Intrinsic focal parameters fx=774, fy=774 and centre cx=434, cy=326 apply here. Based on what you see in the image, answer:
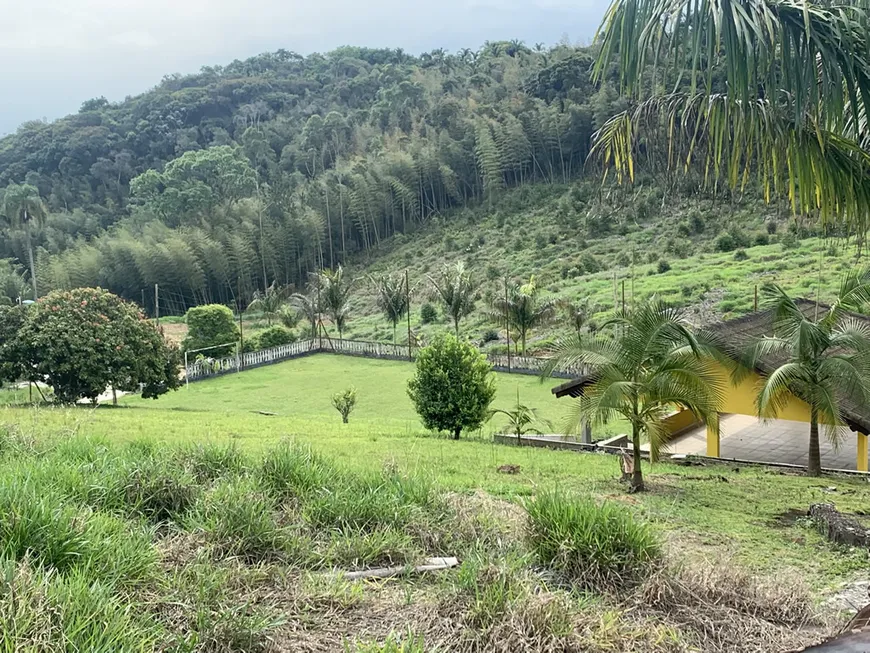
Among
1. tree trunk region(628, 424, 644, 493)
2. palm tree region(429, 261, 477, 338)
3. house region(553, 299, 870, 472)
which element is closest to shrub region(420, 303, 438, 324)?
palm tree region(429, 261, 477, 338)

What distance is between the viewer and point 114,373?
17.7m

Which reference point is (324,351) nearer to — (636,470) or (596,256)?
(596,256)

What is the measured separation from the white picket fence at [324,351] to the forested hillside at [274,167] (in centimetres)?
1561

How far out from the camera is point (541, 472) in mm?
9148

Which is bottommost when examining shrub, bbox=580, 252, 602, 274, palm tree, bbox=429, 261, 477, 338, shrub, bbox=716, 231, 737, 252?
palm tree, bbox=429, 261, 477, 338

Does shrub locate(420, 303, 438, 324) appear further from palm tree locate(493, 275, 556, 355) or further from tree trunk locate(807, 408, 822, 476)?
tree trunk locate(807, 408, 822, 476)

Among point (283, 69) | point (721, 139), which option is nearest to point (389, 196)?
point (721, 139)

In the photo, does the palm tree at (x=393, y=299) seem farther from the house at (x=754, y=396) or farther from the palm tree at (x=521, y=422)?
the house at (x=754, y=396)

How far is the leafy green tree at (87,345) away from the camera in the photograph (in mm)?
16922

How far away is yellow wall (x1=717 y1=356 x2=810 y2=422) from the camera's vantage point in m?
11.4

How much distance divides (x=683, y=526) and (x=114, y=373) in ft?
48.8

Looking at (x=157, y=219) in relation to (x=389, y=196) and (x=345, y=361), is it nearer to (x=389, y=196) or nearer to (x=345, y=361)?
(x=389, y=196)

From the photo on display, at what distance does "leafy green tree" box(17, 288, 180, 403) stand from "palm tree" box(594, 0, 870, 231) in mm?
15150

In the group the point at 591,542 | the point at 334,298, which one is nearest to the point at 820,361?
the point at 591,542
